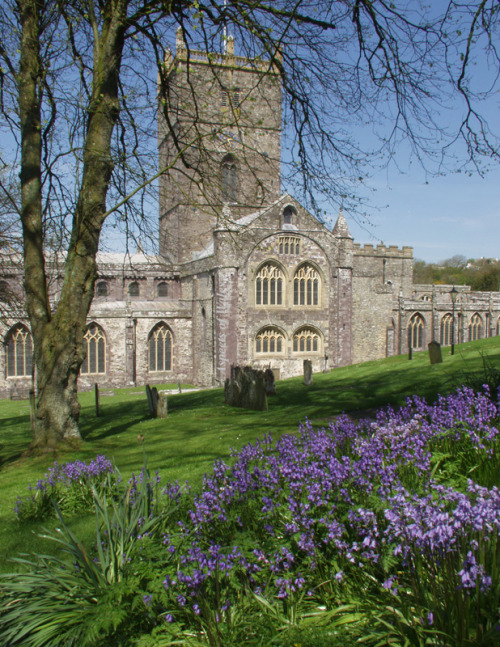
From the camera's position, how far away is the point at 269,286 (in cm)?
3102

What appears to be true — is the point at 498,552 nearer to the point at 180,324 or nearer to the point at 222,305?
Answer: the point at 222,305

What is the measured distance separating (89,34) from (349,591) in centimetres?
1104

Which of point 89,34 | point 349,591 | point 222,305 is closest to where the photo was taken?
point 349,591

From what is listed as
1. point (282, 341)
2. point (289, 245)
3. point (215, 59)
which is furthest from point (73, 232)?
point (289, 245)

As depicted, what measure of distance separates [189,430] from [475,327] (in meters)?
34.9

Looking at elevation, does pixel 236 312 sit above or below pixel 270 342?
above

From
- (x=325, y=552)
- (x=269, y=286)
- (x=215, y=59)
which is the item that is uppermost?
(x=215, y=59)

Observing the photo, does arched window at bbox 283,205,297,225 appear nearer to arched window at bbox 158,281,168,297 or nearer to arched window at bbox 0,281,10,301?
arched window at bbox 158,281,168,297

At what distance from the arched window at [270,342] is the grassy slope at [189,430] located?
12.5 m

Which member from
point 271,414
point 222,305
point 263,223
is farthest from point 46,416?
point 263,223

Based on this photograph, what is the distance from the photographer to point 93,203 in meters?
9.23

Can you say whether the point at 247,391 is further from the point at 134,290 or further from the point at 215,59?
the point at 134,290

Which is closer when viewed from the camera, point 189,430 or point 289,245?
point 189,430

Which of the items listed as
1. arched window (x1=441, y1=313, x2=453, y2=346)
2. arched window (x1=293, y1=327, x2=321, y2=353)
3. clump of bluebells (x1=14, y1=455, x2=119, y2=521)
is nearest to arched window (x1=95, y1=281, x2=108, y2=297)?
arched window (x1=293, y1=327, x2=321, y2=353)
